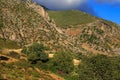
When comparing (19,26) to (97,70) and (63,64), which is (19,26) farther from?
(97,70)

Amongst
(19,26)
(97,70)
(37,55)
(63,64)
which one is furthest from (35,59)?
(19,26)

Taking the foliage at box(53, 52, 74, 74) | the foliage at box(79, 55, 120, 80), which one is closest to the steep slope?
the foliage at box(53, 52, 74, 74)

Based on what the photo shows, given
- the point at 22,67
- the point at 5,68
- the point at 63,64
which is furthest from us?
the point at 63,64

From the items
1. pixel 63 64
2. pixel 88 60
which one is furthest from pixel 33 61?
pixel 88 60

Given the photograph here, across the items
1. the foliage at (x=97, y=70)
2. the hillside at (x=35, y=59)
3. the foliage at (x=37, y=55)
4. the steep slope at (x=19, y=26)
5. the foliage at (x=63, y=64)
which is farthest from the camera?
the steep slope at (x=19, y=26)

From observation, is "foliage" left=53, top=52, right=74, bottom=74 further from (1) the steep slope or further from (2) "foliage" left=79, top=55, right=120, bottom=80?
(1) the steep slope

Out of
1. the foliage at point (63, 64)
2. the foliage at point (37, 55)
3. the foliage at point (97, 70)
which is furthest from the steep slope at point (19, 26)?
the foliage at point (97, 70)

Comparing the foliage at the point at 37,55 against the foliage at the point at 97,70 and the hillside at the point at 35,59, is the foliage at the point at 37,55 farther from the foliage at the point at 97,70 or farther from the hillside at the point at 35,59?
the foliage at the point at 97,70

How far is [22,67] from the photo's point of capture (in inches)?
3482

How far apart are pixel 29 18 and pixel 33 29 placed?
6.93 metres

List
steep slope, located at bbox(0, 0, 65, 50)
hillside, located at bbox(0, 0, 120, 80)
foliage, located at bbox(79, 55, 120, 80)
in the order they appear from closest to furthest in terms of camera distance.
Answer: foliage, located at bbox(79, 55, 120, 80)
hillside, located at bbox(0, 0, 120, 80)
steep slope, located at bbox(0, 0, 65, 50)

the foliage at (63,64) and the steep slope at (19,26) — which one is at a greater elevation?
the steep slope at (19,26)

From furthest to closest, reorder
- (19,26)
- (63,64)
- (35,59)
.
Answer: (19,26) < (35,59) < (63,64)

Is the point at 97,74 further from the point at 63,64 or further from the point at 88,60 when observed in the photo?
the point at 63,64
